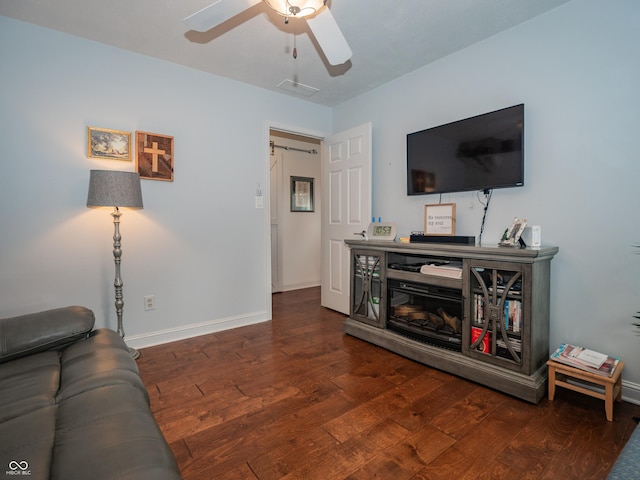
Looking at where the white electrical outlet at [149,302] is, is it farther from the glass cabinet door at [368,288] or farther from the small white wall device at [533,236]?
the small white wall device at [533,236]

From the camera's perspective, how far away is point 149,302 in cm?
273

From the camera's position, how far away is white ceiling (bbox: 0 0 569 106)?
2037 millimetres

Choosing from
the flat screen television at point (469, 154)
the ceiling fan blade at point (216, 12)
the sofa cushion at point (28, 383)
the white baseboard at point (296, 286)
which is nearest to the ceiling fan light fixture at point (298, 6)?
the ceiling fan blade at point (216, 12)

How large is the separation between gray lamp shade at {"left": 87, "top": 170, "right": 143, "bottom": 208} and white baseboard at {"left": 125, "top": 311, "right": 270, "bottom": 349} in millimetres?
1182

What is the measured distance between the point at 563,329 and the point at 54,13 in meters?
4.05

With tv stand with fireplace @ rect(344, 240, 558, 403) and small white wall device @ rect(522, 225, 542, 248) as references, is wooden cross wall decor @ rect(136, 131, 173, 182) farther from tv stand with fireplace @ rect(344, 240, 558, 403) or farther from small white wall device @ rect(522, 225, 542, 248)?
small white wall device @ rect(522, 225, 542, 248)

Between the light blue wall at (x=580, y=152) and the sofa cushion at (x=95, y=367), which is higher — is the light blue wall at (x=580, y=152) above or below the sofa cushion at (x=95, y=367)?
above

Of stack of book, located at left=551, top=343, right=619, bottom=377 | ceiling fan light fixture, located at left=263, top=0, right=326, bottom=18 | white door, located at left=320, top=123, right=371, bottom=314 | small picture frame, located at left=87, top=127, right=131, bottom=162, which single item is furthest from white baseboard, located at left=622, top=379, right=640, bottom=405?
small picture frame, located at left=87, top=127, right=131, bottom=162

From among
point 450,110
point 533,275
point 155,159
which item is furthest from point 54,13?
point 533,275

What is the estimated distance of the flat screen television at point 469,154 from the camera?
2205 millimetres

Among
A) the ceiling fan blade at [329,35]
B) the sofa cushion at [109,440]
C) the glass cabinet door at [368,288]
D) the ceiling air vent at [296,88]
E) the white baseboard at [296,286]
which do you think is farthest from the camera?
the white baseboard at [296,286]

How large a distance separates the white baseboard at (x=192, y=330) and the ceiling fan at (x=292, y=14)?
2.41m

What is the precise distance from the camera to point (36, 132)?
2264 millimetres

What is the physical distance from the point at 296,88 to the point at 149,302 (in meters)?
2.57
